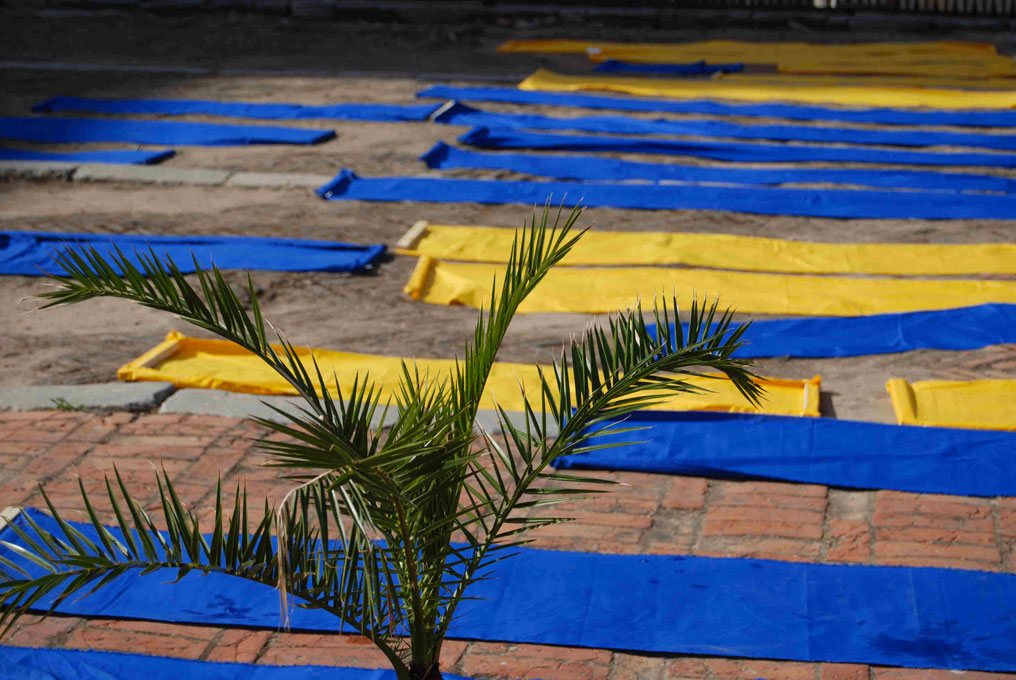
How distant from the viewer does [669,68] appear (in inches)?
539

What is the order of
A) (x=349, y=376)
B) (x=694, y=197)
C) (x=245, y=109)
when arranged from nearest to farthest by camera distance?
(x=349, y=376), (x=694, y=197), (x=245, y=109)

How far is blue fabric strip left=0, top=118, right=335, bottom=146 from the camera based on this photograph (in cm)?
1057

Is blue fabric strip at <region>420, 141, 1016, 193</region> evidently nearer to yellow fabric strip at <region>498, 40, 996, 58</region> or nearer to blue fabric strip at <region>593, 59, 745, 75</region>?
blue fabric strip at <region>593, 59, 745, 75</region>

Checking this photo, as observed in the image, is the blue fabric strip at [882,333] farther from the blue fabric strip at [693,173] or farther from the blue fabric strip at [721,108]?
the blue fabric strip at [721,108]

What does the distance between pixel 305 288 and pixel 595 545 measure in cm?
355

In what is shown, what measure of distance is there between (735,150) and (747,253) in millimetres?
2652

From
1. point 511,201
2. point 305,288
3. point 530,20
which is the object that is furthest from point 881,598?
point 530,20

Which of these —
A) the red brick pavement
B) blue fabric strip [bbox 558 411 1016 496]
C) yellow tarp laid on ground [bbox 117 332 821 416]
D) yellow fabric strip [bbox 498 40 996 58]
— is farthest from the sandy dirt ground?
the red brick pavement

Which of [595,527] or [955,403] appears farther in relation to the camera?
[955,403]

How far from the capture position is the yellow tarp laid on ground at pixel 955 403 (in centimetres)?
514

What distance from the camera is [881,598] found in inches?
→ 151

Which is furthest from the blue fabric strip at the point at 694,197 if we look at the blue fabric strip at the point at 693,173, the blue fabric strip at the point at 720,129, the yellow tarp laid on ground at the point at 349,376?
the yellow tarp laid on ground at the point at 349,376

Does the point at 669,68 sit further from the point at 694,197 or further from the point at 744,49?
the point at 694,197

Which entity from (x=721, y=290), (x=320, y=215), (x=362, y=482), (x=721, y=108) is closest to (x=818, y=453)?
(x=721, y=290)
